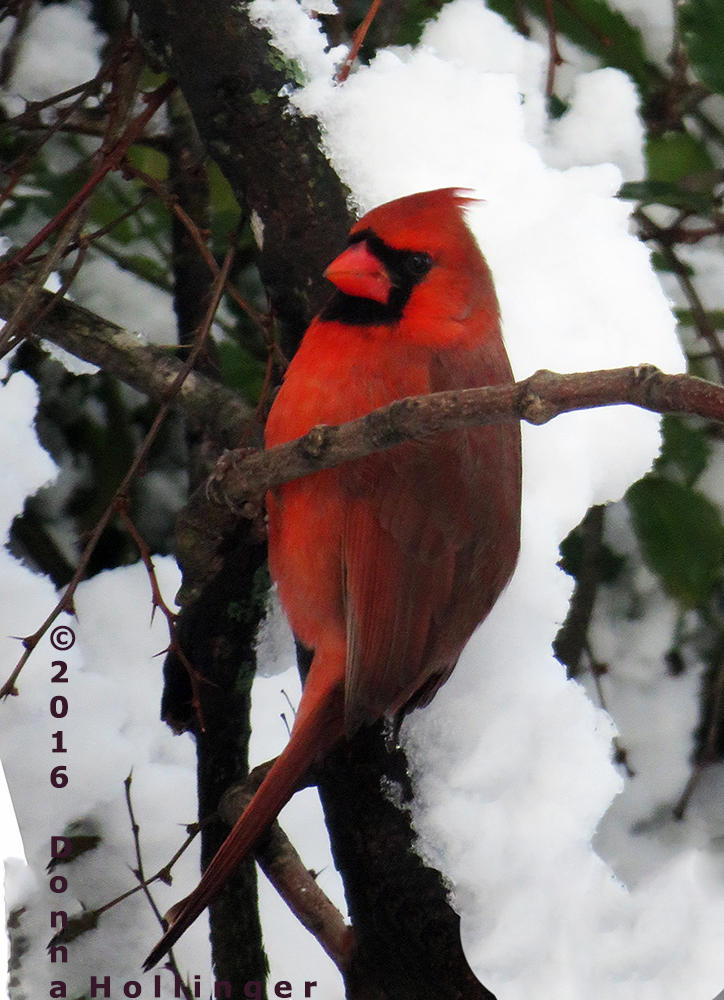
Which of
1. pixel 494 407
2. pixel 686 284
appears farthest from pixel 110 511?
pixel 686 284

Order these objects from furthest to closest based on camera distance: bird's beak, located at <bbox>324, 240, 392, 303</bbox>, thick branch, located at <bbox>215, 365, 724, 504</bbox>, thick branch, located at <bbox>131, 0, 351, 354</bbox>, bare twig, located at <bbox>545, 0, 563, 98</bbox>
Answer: bare twig, located at <bbox>545, 0, 563, 98</bbox>, thick branch, located at <bbox>131, 0, 351, 354</bbox>, bird's beak, located at <bbox>324, 240, 392, 303</bbox>, thick branch, located at <bbox>215, 365, 724, 504</bbox>

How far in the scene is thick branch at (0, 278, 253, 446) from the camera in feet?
4.10

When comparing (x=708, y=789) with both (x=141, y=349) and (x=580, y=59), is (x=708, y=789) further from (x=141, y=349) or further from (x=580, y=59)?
(x=580, y=59)

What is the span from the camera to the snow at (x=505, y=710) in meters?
1.08

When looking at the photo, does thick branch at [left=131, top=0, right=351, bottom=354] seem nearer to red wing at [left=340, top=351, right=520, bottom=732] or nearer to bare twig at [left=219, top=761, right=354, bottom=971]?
red wing at [left=340, top=351, right=520, bottom=732]

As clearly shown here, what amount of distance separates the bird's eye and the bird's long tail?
39 cm

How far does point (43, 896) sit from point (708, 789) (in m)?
0.71

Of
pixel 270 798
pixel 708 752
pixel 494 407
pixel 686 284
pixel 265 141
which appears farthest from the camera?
pixel 686 284

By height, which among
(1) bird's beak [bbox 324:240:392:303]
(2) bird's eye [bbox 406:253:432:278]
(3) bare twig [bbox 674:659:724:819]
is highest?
(2) bird's eye [bbox 406:253:432:278]

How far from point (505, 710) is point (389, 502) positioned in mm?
216

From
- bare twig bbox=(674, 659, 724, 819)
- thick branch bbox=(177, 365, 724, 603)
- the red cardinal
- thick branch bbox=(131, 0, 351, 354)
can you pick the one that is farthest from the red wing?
bare twig bbox=(674, 659, 724, 819)

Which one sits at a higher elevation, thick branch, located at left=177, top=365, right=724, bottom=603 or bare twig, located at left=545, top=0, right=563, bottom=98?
bare twig, located at left=545, top=0, right=563, bottom=98

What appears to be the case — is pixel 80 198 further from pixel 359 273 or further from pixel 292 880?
pixel 292 880

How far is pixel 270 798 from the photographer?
101cm
